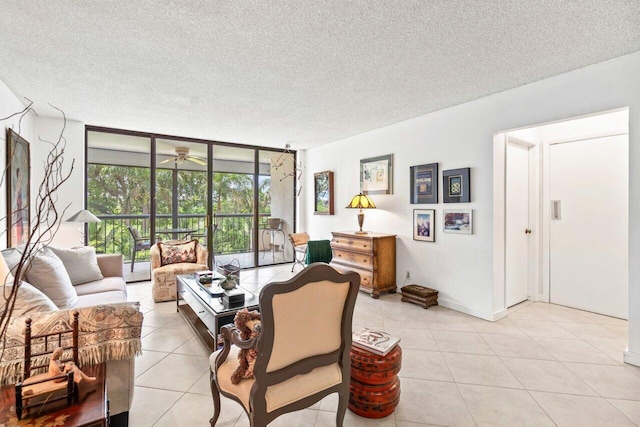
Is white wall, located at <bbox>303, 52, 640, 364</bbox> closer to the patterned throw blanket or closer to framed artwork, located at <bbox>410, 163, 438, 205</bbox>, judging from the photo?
framed artwork, located at <bbox>410, 163, 438, 205</bbox>

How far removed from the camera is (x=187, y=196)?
5.66m

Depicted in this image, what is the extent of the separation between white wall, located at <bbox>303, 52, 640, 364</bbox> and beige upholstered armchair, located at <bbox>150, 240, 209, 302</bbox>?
8.50ft

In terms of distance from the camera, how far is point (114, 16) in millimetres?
2084

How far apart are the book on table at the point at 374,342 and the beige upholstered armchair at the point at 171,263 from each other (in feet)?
9.53

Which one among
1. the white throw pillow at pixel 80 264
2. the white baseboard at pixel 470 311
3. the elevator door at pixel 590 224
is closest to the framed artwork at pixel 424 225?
the white baseboard at pixel 470 311

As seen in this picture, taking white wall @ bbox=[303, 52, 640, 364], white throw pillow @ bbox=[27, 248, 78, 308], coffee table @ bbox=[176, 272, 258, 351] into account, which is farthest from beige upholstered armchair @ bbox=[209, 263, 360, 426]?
white wall @ bbox=[303, 52, 640, 364]

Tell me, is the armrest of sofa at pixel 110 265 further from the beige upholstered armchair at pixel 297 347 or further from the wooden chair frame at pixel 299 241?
the wooden chair frame at pixel 299 241

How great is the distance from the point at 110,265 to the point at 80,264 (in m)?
0.43

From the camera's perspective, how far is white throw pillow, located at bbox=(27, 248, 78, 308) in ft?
8.16

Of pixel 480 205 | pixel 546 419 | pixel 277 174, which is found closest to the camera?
pixel 546 419

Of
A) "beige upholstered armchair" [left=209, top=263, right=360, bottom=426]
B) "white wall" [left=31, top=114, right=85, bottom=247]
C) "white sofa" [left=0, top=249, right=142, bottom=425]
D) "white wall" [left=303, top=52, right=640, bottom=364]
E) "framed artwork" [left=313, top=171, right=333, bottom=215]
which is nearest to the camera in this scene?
"beige upholstered armchair" [left=209, top=263, right=360, bottom=426]

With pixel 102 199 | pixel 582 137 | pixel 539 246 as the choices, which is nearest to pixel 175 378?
pixel 102 199

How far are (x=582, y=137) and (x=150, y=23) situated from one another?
471 cm

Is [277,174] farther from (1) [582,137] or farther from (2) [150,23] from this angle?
(1) [582,137]
